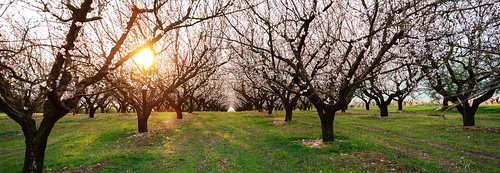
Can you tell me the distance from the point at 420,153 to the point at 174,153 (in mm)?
12073

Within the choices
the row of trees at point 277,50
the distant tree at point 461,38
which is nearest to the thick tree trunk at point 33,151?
the row of trees at point 277,50

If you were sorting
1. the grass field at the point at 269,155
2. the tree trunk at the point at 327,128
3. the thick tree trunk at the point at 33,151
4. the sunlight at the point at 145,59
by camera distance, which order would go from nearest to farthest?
the thick tree trunk at the point at 33,151, the grass field at the point at 269,155, the tree trunk at the point at 327,128, the sunlight at the point at 145,59

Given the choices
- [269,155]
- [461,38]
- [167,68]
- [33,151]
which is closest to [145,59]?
[167,68]

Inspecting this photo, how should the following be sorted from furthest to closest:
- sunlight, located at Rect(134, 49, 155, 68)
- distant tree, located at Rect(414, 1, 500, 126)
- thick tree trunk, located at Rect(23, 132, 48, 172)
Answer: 1. sunlight, located at Rect(134, 49, 155, 68)
2. thick tree trunk, located at Rect(23, 132, 48, 172)
3. distant tree, located at Rect(414, 1, 500, 126)

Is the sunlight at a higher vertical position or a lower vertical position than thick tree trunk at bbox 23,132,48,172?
higher

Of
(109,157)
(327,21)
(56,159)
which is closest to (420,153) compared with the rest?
(327,21)

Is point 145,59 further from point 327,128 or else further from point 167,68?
point 327,128

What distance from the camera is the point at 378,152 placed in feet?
38.5

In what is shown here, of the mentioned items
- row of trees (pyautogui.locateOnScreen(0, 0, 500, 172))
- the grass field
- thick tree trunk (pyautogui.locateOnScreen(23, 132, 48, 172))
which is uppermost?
row of trees (pyautogui.locateOnScreen(0, 0, 500, 172))

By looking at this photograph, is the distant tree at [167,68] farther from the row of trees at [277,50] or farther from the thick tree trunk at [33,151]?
the thick tree trunk at [33,151]

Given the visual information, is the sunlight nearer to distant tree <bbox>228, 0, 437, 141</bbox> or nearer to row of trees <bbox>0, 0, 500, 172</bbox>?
row of trees <bbox>0, 0, 500, 172</bbox>

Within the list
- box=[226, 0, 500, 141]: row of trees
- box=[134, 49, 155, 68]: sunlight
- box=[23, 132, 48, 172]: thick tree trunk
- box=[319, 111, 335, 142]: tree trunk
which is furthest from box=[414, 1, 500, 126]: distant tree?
box=[134, 49, 155, 68]: sunlight

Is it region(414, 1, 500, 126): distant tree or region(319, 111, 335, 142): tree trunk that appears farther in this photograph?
region(319, 111, 335, 142): tree trunk

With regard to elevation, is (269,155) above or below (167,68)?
below
